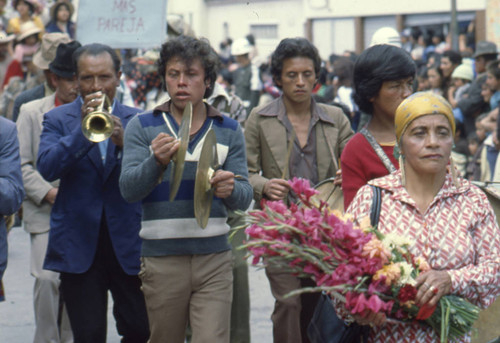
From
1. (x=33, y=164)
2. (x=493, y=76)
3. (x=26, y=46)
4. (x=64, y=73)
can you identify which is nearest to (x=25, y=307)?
(x=33, y=164)

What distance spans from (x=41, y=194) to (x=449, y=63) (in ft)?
33.0

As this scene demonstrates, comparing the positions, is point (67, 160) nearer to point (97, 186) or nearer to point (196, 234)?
point (97, 186)

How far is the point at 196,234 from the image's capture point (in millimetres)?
4859

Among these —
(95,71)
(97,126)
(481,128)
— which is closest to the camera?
(97,126)

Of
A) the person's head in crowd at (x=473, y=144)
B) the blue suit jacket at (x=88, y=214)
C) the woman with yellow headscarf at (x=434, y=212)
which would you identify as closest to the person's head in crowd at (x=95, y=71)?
the blue suit jacket at (x=88, y=214)

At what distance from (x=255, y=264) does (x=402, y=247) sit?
560 millimetres

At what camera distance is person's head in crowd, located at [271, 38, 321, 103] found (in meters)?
6.23

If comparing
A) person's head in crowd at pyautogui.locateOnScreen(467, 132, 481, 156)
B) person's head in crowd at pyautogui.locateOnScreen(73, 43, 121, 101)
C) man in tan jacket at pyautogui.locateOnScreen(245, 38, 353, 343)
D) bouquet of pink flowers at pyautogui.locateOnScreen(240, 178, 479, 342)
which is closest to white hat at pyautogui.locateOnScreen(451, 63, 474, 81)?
person's head in crowd at pyautogui.locateOnScreen(467, 132, 481, 156)

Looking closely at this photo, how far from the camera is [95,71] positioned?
Answer: 18.4 feet

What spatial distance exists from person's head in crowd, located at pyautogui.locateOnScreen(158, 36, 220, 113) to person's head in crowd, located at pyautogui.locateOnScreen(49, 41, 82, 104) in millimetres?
1553

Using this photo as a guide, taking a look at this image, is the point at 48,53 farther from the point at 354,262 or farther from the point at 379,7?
the point at 379,7

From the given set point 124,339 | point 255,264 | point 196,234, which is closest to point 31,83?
point 124,339

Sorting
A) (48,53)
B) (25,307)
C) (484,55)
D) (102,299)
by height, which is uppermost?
(48,53)

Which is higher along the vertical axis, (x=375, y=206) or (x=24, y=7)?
(x=24, y=7)
